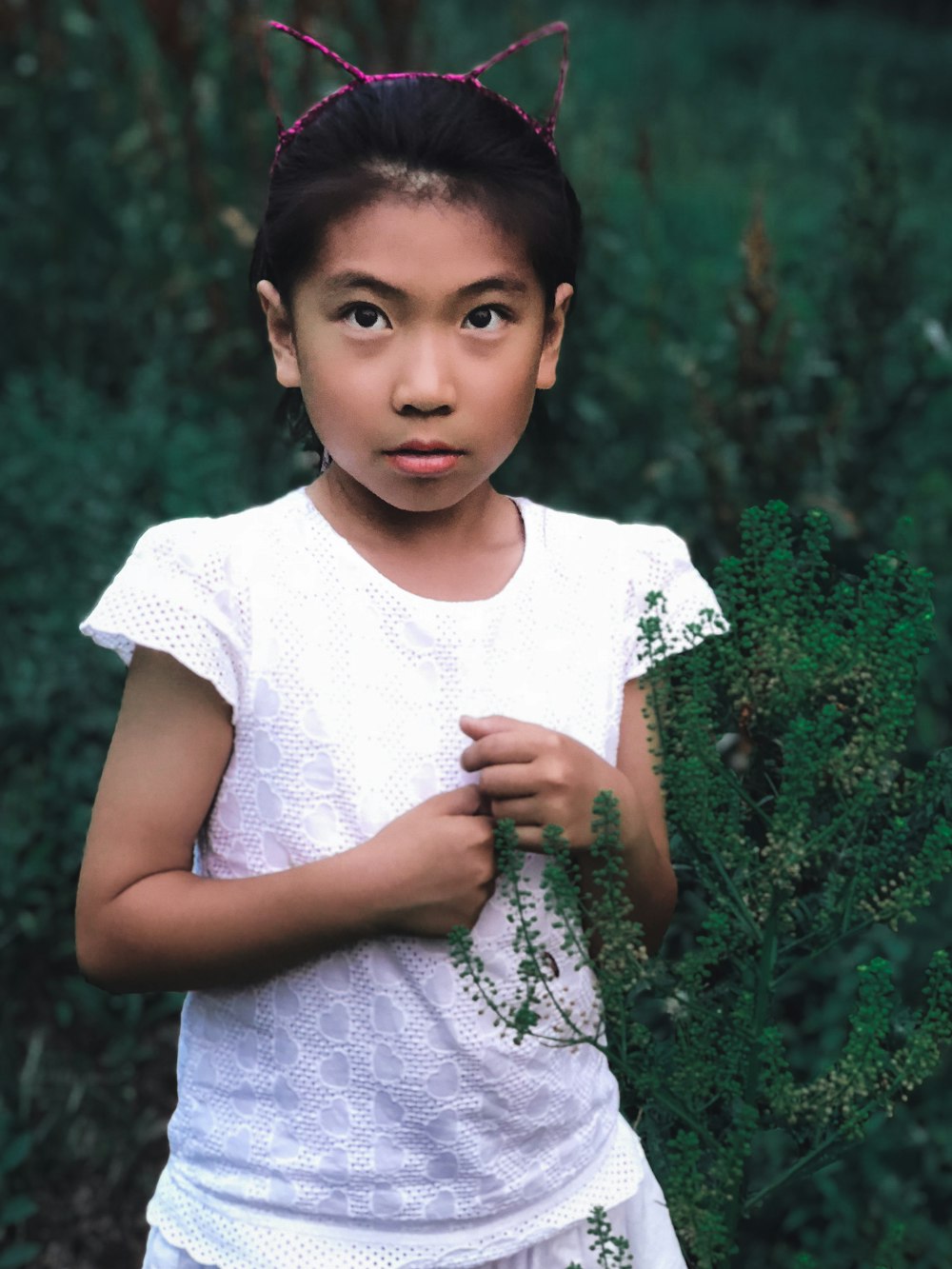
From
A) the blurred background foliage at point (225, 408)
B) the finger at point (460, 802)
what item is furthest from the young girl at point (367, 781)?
the blurred background foliage at point (225, 408)

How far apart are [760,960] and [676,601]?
447 millimetres

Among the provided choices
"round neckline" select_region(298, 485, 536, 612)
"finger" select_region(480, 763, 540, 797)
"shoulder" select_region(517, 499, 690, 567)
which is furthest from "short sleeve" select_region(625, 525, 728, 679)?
"finger" select_region(480, 763, 540, 797)

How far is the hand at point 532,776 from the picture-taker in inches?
57.4

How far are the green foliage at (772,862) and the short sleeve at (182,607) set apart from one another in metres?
0.32

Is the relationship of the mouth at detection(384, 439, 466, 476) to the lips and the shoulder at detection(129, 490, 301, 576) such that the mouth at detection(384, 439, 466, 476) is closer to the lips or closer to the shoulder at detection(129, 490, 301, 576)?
the lips

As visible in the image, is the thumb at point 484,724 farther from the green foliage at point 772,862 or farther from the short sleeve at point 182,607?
the short sleeve at point 182,607

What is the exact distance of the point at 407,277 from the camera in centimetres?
148

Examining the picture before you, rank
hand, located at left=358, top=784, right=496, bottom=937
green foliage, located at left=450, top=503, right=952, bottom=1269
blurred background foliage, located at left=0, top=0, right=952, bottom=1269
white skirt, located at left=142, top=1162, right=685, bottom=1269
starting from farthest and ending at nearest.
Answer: blurred background foliage, located at left=0, top=0, right=952, bottom=1269, white skirt, located at left=142, top=1162, right=685, bottom=1269, hand, located at left=358, top=784, right=496, bottom=937, green foliage, located at left=450, top=503, right=952, bottom=1269

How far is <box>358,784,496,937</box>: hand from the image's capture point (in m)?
1.45

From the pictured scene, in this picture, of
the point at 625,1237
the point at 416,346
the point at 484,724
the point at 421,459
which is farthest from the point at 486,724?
the point at 625,1237

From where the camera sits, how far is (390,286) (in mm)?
1482

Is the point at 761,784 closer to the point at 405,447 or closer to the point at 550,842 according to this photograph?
the point at 550,842

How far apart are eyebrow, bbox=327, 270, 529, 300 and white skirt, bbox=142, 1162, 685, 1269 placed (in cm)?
92

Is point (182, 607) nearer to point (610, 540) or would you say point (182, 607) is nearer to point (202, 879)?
point (202, 879)
